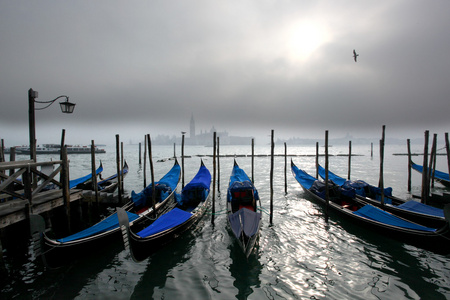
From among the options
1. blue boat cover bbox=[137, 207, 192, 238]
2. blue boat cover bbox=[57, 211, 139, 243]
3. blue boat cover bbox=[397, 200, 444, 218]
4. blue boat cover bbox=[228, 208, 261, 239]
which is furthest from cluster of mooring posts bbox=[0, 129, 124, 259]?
blue boat cover bbox=[397, 200, 444, 218]

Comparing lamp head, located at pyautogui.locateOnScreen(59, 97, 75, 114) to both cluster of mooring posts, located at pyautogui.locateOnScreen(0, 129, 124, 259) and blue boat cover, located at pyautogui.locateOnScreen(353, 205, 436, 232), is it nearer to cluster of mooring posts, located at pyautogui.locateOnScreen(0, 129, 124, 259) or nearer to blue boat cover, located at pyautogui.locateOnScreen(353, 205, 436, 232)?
cluster of mooring posts, located at pyautogui.locateOnScreen(0, 129, 124, 259)

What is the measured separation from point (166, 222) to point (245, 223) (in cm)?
210

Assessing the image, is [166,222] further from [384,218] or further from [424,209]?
[424,209]

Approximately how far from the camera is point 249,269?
187 inches

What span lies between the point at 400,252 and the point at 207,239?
5.14 m

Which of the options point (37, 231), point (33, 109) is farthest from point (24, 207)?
point (33, 109)

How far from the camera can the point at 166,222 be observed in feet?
18.2

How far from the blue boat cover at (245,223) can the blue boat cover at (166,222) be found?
4.46ft

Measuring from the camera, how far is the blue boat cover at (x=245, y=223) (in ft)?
17.1

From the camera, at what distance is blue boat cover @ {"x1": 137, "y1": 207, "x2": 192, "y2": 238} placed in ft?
16.1

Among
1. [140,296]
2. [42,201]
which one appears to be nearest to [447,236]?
[140,296]

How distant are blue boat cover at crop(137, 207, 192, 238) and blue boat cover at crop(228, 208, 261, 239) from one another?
4.46 feet

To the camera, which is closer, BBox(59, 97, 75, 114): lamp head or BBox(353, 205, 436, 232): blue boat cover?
BBox(353, 205, 436, 232): blue boat cover

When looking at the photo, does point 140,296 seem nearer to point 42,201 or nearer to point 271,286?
point 271,286
